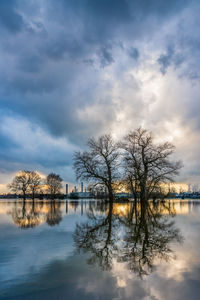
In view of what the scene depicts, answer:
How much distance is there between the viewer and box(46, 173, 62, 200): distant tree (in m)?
87.8

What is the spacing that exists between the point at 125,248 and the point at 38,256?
2.73 meters

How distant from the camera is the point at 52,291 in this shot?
3.83 meters

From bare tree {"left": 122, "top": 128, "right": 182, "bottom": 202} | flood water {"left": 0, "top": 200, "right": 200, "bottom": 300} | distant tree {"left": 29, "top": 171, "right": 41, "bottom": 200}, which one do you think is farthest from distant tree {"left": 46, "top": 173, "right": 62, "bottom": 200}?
flood water {"left": 0, "top": 200, "right": 200, "bottom": 300}

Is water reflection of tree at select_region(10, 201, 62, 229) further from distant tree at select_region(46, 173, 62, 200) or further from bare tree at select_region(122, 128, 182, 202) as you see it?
distant tree at select_region(46, 173, 62, 200)

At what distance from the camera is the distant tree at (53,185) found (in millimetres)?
87750

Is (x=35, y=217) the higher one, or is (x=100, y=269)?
(x=100, y=269)

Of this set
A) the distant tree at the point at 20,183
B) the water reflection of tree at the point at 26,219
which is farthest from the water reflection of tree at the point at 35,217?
the distant tree at the point at 20,183

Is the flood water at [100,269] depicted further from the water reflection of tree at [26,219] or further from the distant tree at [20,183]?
the distant tree at [20,183]

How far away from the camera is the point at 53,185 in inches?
3469

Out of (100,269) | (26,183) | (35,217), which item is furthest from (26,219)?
(26,183)

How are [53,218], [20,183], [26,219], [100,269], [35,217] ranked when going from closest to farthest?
1. [100,269]
2. [26,219]
3. [53,218]
4. [35,217]
5. [20,183]

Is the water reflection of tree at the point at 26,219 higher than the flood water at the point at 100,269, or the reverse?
the flood water at the point at 100,269

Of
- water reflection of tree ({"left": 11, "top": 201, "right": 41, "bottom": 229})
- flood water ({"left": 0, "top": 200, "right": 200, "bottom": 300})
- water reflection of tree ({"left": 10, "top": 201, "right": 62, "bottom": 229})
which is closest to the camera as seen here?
flood water ({"left": 0, "top": 200, "right": 200, "bottom": 300})

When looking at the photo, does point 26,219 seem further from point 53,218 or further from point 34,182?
point 34,182
